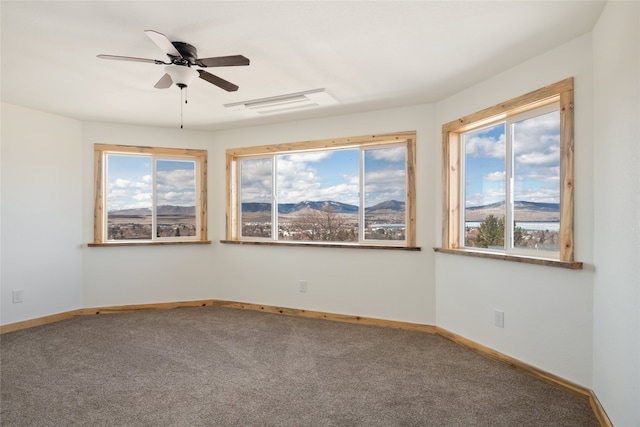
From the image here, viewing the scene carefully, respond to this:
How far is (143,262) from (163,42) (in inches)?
137

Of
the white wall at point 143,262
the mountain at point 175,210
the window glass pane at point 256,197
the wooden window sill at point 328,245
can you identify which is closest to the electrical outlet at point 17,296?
the white wall at point 143,262

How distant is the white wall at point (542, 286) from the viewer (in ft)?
8.38

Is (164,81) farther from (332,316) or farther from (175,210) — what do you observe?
(332,316)

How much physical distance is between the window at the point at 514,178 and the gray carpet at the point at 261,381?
1014 mm

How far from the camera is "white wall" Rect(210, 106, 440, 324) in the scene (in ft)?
13.7

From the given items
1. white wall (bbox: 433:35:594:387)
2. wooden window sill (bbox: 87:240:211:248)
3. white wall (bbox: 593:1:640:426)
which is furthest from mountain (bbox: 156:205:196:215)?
white wall (bbox: 593:1:640:426)

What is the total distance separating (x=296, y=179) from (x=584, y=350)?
11.6ft

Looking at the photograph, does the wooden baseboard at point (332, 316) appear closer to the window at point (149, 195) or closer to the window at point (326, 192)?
the window at point (326, 192)

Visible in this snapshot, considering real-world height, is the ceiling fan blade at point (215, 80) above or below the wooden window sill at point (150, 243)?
above

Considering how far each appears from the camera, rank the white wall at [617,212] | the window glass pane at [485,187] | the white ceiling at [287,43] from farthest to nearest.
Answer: the window glass pane at [485,187], the white ceiling at [287,43], the white wall at [617,212]

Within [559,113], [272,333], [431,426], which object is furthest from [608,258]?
[272,333]

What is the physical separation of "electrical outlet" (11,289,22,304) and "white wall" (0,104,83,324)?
0.03 meters

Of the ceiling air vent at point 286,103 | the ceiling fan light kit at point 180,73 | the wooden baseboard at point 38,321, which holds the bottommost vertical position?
the wooden baseboard at point 38,321

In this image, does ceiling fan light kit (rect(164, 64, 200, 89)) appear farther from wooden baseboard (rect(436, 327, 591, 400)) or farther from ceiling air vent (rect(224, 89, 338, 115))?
wooden baseboard (rect(436, 327, 591, 400))
